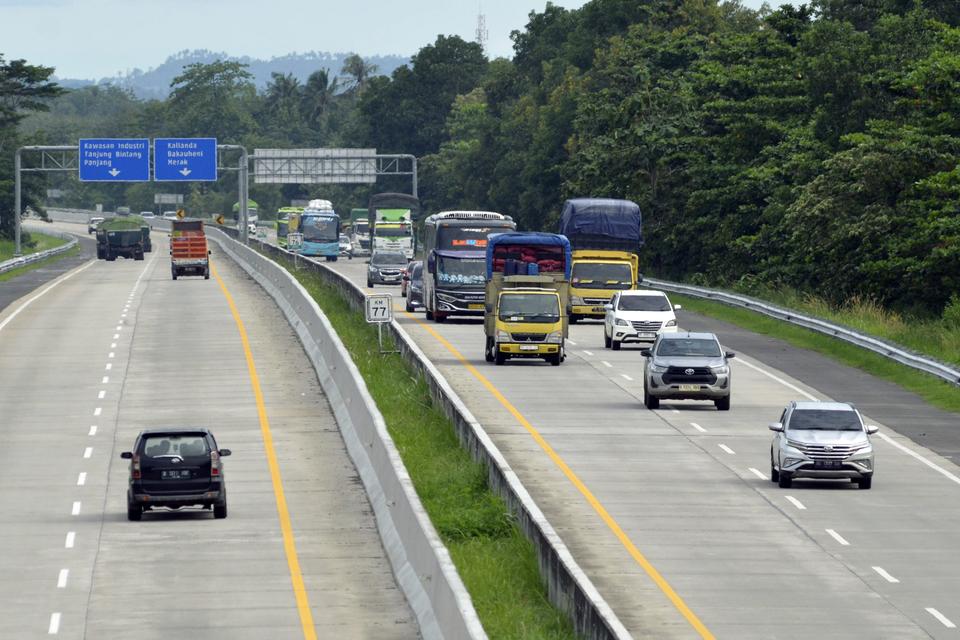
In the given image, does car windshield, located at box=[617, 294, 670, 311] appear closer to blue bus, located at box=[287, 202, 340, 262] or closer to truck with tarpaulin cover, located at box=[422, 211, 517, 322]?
truck with tarpaulin cover, located at box=[422, 211, 517, 322]

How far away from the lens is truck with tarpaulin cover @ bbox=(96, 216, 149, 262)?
11800 cm

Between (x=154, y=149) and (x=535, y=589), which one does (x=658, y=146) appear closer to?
(x=154, y=149)

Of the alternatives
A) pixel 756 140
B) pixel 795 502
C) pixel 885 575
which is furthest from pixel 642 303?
pixel 756 140

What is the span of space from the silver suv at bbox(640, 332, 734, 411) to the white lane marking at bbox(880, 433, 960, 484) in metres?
4.27

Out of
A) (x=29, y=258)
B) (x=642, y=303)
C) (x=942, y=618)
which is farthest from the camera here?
Result: (x=29, y=258)

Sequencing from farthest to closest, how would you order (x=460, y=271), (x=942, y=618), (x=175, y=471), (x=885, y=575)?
1. (x=460, y=271)
2. (x=175, y=471)
3. (x=885, y=575)
4. (x=942, y=618)

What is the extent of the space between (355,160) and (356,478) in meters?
123

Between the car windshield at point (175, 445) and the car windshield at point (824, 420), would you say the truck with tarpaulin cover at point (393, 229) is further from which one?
the car windshield at point (175, 445)

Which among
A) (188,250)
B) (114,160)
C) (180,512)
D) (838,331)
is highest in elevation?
(114,160)

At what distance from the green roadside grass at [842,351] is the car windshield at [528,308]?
8472 millimetres

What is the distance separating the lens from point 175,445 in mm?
29562

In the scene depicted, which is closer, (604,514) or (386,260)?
(604,514)

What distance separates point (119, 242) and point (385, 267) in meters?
36.0

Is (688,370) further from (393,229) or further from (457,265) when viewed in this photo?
(393,229)
